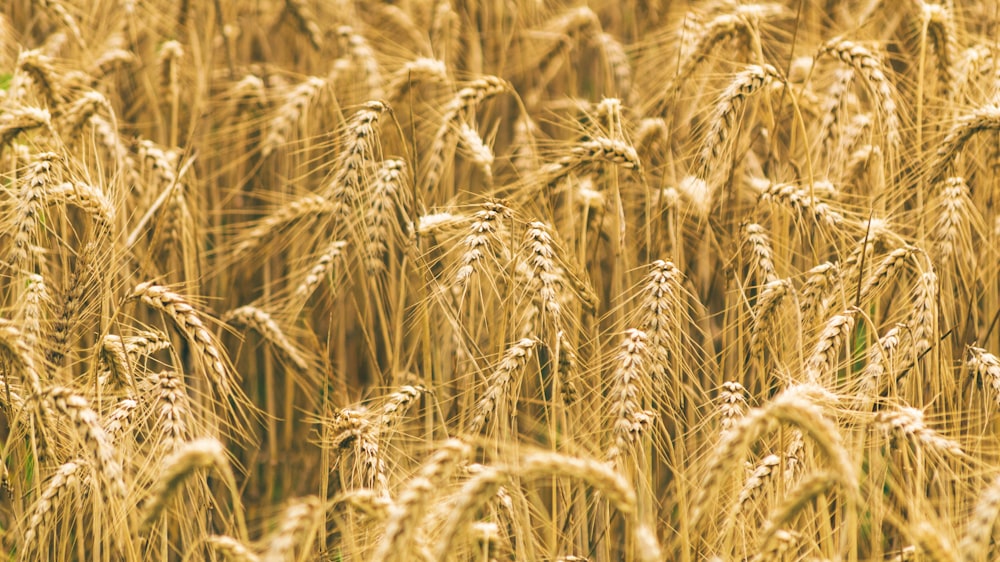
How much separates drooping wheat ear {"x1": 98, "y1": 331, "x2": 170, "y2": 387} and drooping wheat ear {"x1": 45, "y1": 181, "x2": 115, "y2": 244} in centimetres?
25

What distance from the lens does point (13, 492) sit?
87.8 inches

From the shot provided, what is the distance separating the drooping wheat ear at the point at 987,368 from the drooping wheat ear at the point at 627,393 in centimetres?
84

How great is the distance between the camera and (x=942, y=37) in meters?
3.00

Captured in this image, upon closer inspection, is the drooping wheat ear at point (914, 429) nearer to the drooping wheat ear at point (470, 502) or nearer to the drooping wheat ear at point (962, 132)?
the drooping wheat ear at point (470, 502)

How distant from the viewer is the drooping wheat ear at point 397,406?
2.24 m

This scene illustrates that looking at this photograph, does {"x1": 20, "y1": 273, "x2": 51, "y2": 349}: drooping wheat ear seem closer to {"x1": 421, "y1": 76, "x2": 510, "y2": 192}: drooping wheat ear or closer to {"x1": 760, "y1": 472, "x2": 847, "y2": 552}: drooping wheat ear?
{"x1": 421, "y1": 76, "x2": 510, "y2": 192}: drooping wheat ear

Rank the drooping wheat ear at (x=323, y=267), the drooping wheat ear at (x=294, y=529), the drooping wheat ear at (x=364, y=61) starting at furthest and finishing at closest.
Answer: the drooping wheat ear at (x=364, y=61)
the drooping wheat ear at (x=323, y=267)
the drooping wheat ear at (x=294, y=529)

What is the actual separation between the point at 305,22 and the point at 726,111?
6.76 ft

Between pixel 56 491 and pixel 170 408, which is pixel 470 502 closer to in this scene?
pixel 170 408

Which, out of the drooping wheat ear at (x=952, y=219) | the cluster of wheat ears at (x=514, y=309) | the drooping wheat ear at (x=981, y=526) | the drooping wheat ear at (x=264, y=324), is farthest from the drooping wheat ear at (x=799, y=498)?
the drooping wheat ear at (x=264, y=324)

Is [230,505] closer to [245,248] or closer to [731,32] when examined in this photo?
[245,248]

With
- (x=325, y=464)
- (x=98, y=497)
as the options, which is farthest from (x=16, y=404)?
(x=325, y=464)

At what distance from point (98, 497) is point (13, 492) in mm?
505

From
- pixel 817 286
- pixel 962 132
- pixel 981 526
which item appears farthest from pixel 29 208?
pixel 962 132
